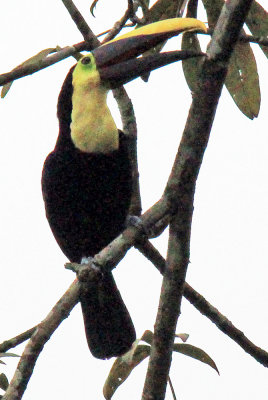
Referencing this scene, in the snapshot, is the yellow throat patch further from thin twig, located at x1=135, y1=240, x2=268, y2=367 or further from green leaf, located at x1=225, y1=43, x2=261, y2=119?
thin twig, located at x1=135, y1=240, x2=268, y2=367

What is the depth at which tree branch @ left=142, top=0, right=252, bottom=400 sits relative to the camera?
2.17m

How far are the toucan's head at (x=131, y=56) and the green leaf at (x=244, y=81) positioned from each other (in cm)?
31

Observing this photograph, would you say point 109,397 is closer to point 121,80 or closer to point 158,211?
point 158,211

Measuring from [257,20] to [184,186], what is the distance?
103 centimetres

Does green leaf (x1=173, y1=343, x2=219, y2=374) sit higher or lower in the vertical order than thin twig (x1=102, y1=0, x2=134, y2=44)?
lower

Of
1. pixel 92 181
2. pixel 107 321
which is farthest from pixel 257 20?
pixel 107 321

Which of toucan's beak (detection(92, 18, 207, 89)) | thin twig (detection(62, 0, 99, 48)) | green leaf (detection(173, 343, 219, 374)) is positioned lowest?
green leaf (detection(173, 343, 219, 374))

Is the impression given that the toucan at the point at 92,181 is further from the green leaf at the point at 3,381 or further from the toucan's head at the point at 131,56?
the green leaf at the point at 3,381

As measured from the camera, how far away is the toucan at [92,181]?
10.6 ft

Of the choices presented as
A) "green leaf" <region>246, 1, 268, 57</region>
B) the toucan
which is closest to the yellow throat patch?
the toucan

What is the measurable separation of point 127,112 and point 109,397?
1.13 m

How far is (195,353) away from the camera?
271 centimetres

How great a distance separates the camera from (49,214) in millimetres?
3393

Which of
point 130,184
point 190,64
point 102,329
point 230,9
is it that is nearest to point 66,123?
point 130,184
